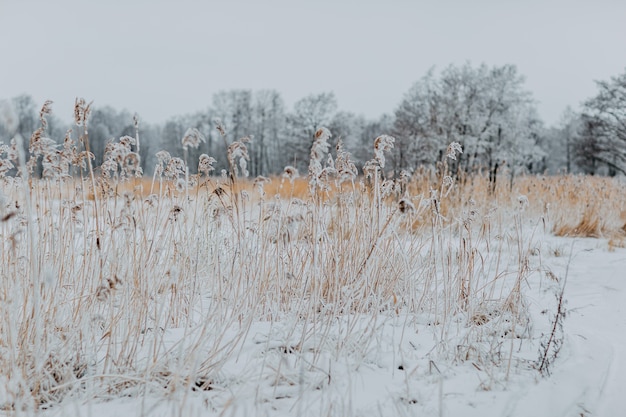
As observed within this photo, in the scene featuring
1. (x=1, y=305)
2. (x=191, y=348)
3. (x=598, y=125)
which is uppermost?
(x=598, y=125)

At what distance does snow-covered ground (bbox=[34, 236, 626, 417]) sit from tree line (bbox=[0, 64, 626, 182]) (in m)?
0.87

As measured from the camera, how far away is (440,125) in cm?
1234

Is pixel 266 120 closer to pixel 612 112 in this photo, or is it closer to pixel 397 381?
pixel 612 112

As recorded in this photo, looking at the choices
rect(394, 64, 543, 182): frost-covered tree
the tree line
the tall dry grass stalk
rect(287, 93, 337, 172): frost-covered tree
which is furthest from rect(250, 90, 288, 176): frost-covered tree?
the tall dry grass stalk

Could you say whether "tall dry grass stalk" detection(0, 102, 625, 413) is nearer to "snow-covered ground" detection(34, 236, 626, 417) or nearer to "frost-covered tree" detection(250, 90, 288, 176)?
"snow-covered ground" detection(34, 236, 626, 417)

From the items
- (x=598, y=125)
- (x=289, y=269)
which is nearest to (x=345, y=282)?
(x=289, y=269)

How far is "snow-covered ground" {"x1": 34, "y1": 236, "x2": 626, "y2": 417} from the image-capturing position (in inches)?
53.2

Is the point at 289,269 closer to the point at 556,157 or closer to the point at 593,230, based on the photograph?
the point at 593,230

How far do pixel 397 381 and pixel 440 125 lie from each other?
1173cm

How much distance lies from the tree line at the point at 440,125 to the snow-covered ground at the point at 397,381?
0.87 m

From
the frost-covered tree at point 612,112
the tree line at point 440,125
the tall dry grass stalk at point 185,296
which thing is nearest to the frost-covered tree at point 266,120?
the tree line at point 440,125

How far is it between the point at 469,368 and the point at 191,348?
3.65ft

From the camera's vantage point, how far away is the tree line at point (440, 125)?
10.5 m

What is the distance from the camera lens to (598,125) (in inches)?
647
